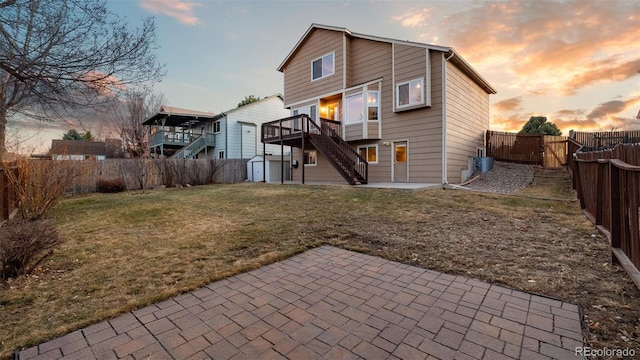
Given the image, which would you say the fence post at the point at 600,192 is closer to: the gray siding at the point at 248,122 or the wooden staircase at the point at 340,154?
the wooden staircase at the point at 340,154

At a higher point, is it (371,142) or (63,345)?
(371,142)

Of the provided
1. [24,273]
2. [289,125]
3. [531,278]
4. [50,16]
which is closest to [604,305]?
[531,278]

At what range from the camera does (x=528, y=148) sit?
1512 cm

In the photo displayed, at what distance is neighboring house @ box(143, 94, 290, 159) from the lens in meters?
23.3

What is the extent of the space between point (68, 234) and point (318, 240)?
4764 millimetres

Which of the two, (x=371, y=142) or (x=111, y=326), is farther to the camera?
(x=371, y=142)

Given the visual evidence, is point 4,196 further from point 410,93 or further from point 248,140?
point 248,140

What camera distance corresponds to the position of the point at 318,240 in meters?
4.74

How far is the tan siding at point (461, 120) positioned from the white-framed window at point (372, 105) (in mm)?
3268

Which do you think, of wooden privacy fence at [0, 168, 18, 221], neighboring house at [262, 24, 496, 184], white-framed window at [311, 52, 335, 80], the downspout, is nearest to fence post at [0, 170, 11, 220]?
wooden privacy fence at [0, 168, 18, 221]

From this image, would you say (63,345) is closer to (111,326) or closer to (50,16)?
(111,326)

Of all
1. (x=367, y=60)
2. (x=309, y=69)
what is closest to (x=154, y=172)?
(x=309, y=69)

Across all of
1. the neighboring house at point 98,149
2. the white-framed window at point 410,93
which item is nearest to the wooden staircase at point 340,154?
the white-framed window at point 410,93

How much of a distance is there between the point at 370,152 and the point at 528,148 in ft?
29.1
